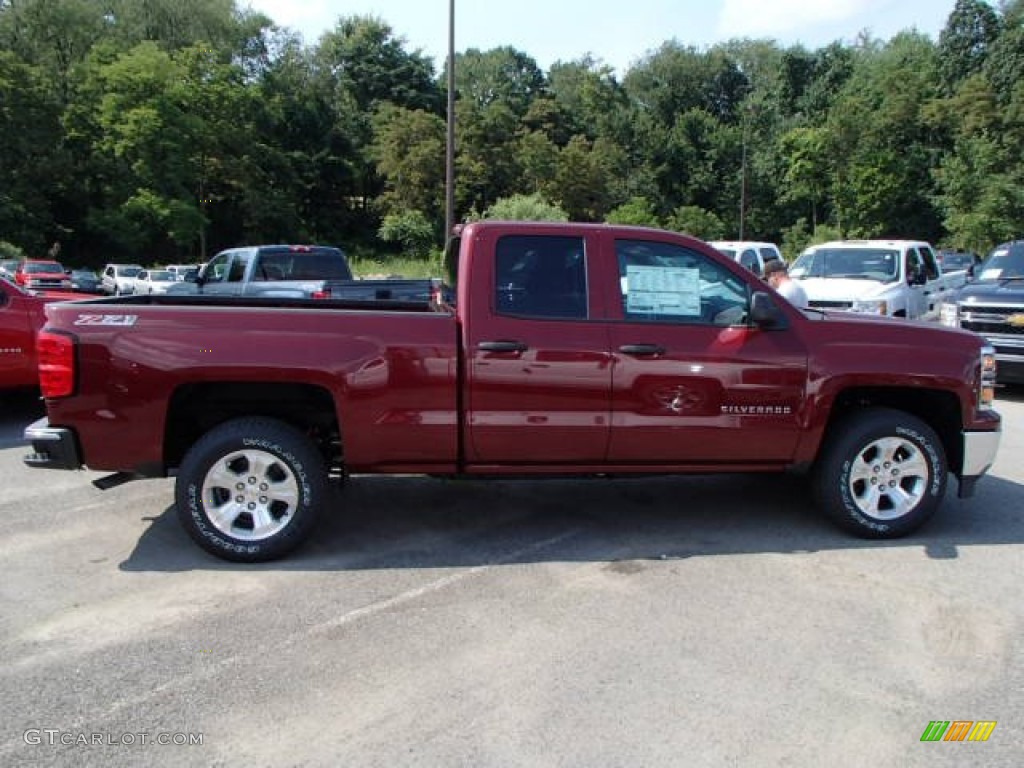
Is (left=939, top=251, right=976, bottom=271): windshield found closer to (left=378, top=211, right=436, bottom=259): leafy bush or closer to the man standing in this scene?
(left=378, top=211, right=436, bottom=259): leafy bush

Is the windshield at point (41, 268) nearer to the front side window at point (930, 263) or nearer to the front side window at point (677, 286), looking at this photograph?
the front side window at point (930, 263)

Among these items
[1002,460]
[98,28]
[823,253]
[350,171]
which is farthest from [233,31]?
[1002,460]

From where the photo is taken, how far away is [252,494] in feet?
15.1

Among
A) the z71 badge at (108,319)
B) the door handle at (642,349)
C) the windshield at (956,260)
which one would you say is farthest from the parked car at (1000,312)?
the windshield at (956,260)

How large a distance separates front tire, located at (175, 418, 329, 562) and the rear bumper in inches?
22.4

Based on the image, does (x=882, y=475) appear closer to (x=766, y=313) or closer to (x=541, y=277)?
(x=766, y=313)

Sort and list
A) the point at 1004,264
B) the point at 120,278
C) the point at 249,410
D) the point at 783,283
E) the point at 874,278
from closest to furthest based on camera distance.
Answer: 1. the point at 249,410
2. the point at 783,283
3. the point at 1004,264
4. the point at 874,278
5. the point at 120,278

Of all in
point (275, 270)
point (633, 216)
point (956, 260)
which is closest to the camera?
point (275, 270)

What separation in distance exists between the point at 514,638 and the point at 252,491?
5.83 ft

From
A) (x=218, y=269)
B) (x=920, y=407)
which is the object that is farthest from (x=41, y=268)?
(x=920, y=407)

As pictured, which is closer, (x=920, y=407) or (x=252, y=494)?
(x=252, y=494)

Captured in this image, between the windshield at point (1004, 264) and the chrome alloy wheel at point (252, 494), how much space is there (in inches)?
419

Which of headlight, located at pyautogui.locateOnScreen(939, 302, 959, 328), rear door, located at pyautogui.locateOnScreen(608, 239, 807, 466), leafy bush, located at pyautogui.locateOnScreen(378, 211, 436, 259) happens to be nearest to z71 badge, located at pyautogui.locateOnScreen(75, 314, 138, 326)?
rear door, located at pyautogui.locateOnScreen(608, 239, 807, 466)

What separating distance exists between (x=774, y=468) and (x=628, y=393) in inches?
43.7
